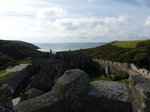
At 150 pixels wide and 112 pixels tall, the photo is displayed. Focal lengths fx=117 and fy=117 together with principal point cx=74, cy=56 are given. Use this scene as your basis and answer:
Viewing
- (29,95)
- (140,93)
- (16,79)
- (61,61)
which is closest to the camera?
(140,93)

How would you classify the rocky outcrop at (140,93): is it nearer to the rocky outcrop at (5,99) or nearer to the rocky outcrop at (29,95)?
the rocky outcrop at (5,99)

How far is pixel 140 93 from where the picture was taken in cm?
331

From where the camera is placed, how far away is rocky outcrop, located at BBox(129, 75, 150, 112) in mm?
3146

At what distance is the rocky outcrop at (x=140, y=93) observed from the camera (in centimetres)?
315

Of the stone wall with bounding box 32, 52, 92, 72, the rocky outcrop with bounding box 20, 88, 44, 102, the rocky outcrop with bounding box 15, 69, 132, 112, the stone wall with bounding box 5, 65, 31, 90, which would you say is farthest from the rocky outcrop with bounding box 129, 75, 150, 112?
the stone wall with bounding box 32, 52, 92, 72

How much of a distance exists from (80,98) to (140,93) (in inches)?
76.5

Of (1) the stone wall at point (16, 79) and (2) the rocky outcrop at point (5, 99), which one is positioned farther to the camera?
(1) the stone wall at point (16, 79)

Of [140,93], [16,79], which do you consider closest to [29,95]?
[140,93]

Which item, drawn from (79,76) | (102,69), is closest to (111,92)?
(79,76)

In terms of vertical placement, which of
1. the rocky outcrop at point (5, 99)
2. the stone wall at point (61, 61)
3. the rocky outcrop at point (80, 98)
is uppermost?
the rocky outcrop at point (5, 99)

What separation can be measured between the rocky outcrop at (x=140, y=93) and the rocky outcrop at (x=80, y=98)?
0.27 m

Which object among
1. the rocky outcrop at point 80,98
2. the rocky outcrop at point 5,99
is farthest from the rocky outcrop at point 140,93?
the rocky outcrop at point 5,99

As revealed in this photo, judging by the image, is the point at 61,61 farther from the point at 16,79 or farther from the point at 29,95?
the point at 29,95

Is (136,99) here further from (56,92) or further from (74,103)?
(56,92)
